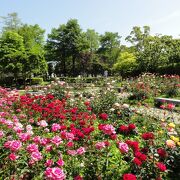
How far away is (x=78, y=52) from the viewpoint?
2035 inches

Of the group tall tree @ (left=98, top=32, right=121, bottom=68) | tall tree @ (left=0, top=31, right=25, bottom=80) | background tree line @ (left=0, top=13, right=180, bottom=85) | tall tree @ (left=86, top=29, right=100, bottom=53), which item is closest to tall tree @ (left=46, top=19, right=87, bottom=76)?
background tree line @ (left=0, top=13, right=180, bottom=85)

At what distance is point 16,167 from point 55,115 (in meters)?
2.42

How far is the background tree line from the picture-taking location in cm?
2839

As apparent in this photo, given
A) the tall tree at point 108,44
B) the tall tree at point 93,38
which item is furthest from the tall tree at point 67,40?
the tall tree at point 108,44

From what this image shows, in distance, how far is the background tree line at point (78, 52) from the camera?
28.4m

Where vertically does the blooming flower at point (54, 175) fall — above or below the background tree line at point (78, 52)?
below

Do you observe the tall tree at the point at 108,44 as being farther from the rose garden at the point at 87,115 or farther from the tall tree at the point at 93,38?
the rose garden at the point at 87,115

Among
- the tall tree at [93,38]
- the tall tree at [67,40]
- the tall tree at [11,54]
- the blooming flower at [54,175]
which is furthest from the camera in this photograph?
the tall tree at [93,38]

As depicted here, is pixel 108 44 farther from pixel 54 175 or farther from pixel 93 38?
pixel 54 175

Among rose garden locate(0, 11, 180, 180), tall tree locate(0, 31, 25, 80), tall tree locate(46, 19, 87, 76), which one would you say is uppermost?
tall tree locate(46, 19, 87, 76)

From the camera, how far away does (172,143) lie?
143 inches

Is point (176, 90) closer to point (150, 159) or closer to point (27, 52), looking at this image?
point (150, 159)

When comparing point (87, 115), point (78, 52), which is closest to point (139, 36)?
point (78, 52)

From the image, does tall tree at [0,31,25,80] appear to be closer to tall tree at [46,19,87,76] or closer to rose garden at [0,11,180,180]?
rose garden at [0,11,180,180]
